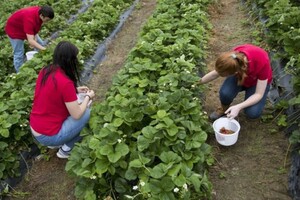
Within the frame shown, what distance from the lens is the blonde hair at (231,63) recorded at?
3166mm

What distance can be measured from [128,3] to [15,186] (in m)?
6.45

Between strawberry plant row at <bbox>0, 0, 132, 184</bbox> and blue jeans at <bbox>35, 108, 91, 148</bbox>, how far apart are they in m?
0.42

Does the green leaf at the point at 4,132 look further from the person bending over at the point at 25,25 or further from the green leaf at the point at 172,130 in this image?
the person bending over at the point at 25,25

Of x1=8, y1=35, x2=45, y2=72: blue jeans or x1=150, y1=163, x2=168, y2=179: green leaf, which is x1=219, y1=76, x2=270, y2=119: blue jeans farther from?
x1=8, y1=35, x2=45, y2=72: blue jeans

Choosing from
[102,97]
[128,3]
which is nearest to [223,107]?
[102,97]

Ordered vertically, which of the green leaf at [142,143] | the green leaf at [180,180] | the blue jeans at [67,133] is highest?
the green leaf at [142,143]

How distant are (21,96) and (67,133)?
1.12 metres

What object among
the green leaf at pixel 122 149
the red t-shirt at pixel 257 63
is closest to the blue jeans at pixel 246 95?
the red t-shirt at pixel 257 63

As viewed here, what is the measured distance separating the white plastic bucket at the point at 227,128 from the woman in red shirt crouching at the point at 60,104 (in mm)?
1460

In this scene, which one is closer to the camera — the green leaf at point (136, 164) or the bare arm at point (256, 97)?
the green leaf at point (136, 164)

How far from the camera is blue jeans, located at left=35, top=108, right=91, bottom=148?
11.2 feet

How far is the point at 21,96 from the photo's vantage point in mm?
4160

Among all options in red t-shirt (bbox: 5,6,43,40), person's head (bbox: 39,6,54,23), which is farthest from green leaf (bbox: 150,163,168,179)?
red t-shirt (bbox: 5,6,43,40)

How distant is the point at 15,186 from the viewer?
354cm
